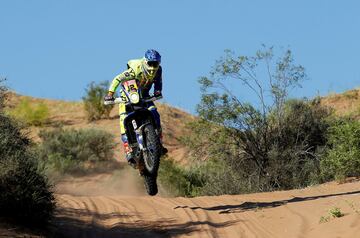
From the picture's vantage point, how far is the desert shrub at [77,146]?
103 ft

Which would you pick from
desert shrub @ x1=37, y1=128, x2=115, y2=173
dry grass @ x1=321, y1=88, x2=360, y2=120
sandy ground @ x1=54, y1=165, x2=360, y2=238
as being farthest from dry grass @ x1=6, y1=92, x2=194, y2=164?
sandy ground @ x1=54, y1=165, x2=360, y2=238

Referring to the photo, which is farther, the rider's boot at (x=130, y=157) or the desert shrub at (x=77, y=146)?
the desert shrub at (x=77, y=146)

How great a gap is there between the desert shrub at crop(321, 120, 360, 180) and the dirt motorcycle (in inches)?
222

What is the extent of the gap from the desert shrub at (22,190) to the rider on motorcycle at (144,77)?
8.53ft

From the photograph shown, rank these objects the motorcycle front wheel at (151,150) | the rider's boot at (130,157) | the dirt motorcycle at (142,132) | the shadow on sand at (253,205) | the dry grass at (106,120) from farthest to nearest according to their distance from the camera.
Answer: the dry grass at (106,120) → the rider's boot at (130,157) → the shadow on sand at (253,205) → the dirt motorcycle at (142,132) → the motorcycle front wheel at (151,150)

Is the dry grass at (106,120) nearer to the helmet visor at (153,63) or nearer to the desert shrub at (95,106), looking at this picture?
the desert shrub at (95,106)

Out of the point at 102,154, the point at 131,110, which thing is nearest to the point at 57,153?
the point at 102,154

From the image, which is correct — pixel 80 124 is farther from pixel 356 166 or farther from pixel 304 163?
pixel 356 166

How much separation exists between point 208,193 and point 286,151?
2.58 m

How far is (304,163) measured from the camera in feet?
68.7

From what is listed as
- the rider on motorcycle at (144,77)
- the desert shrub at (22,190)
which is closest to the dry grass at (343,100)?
the rider on motorcycle at (144,77)

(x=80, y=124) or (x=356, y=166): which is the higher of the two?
(x=80, y=124)

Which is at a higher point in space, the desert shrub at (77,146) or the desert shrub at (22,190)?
the desert shrub at (77,146)

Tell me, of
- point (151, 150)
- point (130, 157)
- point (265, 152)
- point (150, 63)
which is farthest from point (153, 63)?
point (265, 152)
